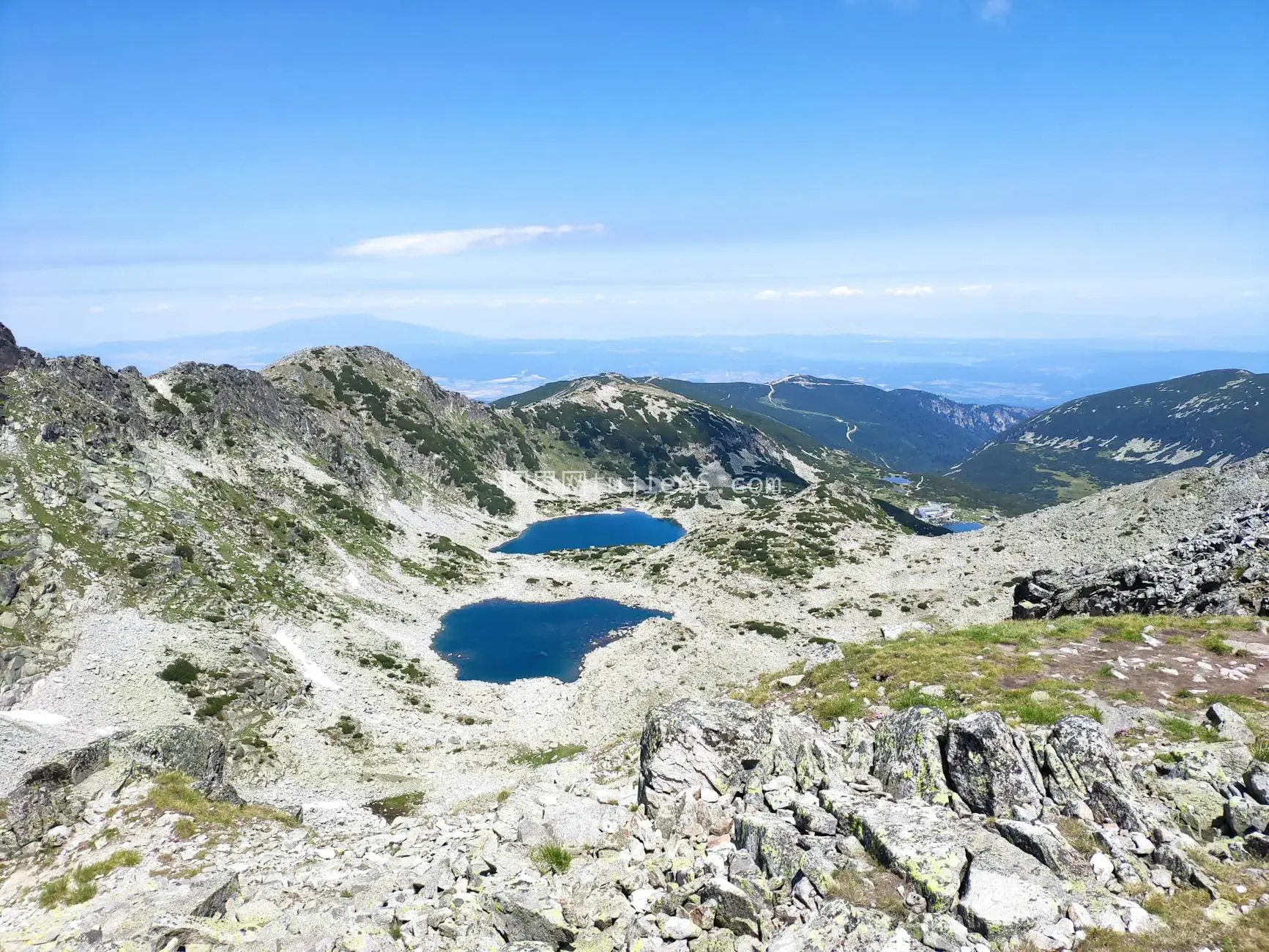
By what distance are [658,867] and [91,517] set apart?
93.3m

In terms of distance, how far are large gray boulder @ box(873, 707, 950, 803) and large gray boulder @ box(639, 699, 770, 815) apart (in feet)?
13.5

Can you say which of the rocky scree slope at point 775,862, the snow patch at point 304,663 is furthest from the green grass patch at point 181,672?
the rocky scree slope at point 775,862

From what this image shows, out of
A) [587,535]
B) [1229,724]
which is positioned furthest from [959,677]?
[587,535]

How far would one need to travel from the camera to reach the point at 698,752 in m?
22.2

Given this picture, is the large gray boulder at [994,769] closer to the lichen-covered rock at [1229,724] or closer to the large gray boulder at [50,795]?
the lichen-covered rock at [1229,724]

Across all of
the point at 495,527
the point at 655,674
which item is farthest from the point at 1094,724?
the point at 495,527

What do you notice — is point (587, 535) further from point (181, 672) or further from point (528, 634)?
point (181, 672)

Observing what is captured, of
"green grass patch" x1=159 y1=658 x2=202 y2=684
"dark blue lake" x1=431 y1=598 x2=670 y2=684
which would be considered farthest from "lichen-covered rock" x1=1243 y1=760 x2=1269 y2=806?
Answer: "green grass patch" x1=159 y1=658 x2=202 y2=684

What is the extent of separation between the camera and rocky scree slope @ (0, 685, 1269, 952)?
13.1m

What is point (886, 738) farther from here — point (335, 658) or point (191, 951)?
point (335, 658)

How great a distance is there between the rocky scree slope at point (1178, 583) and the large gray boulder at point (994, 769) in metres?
30.2

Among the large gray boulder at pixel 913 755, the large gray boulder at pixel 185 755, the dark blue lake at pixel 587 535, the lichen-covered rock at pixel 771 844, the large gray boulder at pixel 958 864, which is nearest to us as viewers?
the large gray boulder at pixel 958 864

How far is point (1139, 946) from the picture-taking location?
11531 millimetres

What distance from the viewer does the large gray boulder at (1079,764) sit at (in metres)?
16.6
